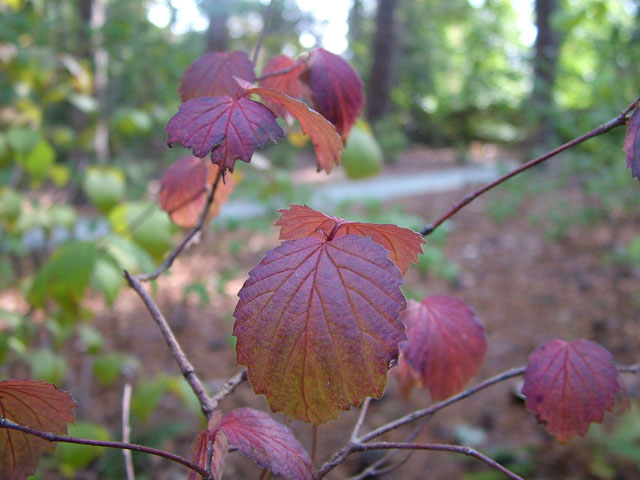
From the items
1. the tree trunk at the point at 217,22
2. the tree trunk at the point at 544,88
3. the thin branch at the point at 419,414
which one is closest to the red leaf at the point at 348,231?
the thin branch at the point at 419,414

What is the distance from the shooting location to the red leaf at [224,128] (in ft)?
1.81

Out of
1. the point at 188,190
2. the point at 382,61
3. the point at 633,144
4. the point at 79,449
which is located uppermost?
the point at 382,61

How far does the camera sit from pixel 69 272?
4.71ft

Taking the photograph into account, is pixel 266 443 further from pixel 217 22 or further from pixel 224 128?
pixel 217 22

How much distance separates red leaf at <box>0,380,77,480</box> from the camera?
564mm

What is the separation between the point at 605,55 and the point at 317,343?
3.22 meters

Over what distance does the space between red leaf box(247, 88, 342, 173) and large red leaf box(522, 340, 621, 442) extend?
0.41m

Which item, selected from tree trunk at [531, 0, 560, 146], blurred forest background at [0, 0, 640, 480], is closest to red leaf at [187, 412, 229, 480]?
blurred forest background at [0, 0, 640, 480]

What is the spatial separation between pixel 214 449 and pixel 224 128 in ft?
1.15

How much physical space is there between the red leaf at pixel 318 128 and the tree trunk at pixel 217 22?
4.90 m

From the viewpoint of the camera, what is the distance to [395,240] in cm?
63

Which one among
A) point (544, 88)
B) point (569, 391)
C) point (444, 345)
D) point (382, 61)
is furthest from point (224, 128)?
point (382, 61)

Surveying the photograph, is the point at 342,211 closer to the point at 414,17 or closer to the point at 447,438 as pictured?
the point at 447,438

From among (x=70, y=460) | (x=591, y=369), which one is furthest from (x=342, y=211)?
(x=591, y=369)
